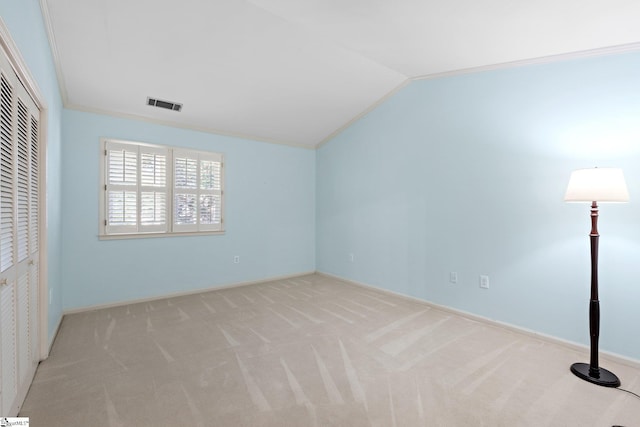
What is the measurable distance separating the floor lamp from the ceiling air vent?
164 inches

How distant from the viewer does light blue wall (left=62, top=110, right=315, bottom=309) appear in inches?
136

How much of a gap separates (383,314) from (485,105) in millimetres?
2631

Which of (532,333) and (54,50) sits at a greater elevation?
(54,50)

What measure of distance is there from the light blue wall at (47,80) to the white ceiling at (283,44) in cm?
28

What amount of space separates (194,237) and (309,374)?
9.42ft

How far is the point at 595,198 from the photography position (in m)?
2.08

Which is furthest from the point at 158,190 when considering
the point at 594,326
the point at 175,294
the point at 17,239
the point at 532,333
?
the point at 594,326

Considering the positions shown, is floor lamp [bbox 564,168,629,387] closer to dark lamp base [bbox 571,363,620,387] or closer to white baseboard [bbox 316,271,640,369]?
dark lamp base [bbox 571,363,620,387]

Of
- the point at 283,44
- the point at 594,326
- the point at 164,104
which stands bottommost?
the point at 594,326

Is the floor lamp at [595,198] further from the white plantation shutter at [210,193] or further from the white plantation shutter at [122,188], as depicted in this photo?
the white plantation shutter at [122,188]

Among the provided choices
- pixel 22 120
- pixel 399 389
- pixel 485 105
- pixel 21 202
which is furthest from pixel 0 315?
pixel 485 105

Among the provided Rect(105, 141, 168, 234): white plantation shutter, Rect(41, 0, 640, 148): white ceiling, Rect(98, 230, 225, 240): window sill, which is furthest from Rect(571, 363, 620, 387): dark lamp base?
Rect(105, 141, 168, 234): white plantation shutter

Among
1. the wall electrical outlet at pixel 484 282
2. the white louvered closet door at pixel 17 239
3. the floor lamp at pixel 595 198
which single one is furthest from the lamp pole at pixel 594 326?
the white louvered closet door at pixel 17 239

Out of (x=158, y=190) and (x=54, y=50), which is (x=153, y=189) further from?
(x=54, y=50)
